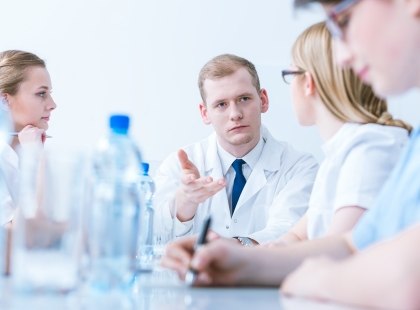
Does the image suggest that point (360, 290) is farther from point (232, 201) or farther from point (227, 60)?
point (227, 60)

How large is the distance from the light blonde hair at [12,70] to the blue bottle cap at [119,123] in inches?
89.8

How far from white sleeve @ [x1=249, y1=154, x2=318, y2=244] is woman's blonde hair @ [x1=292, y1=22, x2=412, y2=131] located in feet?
2.72

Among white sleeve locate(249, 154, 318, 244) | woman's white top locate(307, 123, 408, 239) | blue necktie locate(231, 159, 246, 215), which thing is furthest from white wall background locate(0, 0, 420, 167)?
A: woman's white top locate(307, 123, 408, 239)

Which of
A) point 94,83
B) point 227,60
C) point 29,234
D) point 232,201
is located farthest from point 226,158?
point 29,234

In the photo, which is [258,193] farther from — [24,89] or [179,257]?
[179,257]

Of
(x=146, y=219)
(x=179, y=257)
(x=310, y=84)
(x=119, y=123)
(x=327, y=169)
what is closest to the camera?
(x=119, y=123)

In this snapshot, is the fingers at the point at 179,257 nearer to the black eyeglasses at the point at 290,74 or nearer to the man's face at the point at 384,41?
the man's face at the point at 384,41

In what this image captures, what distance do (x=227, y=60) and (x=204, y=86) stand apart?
16cm

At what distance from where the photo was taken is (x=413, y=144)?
3.61 ft

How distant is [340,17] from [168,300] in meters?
0.51

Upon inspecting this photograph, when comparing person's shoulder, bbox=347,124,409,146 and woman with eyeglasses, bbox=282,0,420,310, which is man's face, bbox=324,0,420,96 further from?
person's shoulder, bbox=347,124,409,146

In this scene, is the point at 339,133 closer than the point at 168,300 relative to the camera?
No

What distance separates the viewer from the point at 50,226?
0.92 meters

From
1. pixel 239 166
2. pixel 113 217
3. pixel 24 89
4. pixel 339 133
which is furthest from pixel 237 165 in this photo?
pixel 113 217
